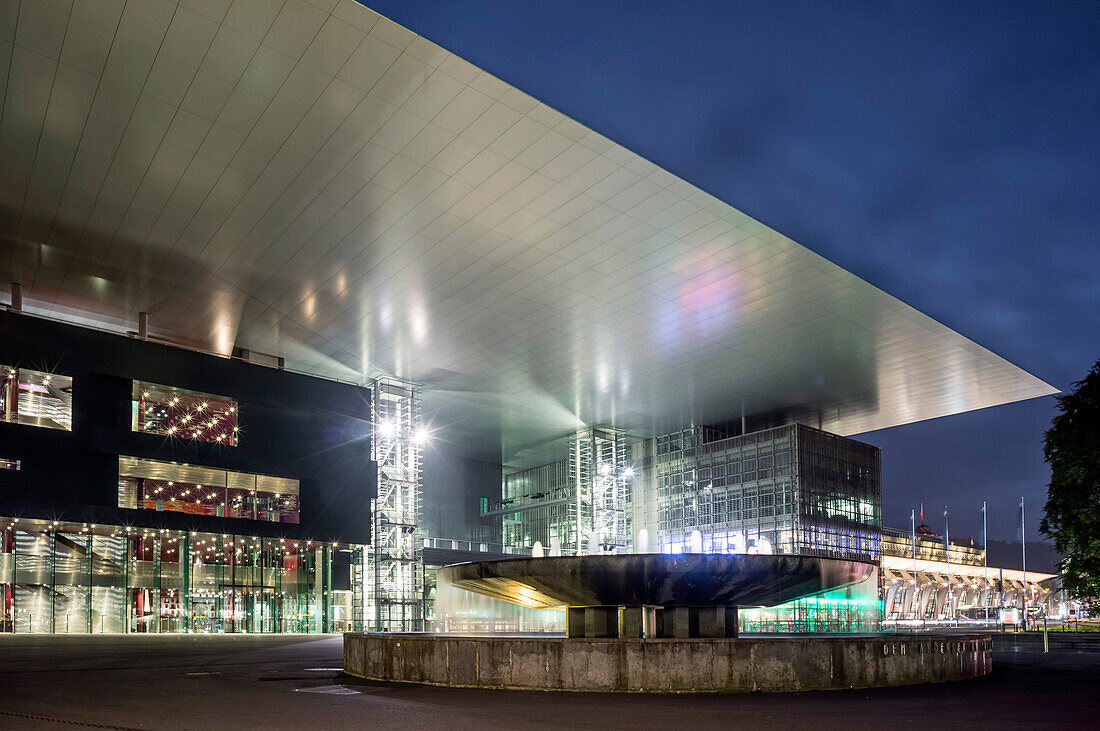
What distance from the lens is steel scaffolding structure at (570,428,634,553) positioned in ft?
168

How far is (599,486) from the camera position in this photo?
51.7 meters

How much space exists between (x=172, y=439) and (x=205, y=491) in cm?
237

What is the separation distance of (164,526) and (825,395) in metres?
27.6

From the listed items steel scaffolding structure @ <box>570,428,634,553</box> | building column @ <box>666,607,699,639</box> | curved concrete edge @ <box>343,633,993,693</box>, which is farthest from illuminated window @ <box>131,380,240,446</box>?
building column @ <box>666,607,699,639</box>

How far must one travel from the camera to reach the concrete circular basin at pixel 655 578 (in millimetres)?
10180

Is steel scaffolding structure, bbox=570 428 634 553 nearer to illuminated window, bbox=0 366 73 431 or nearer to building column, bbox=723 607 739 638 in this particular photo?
illuminated window, bbox=0 366 73 431

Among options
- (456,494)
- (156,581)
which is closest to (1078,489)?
(156,581)

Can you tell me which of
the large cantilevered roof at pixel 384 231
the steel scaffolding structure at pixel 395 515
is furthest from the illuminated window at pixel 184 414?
A: the steel scaffolding structure at pixel 395 515

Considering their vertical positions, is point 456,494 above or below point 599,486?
below

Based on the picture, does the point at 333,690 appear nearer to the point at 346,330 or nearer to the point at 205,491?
the point at 346,330

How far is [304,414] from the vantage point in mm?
37156

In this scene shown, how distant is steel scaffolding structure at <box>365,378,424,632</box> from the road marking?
29.9 metres

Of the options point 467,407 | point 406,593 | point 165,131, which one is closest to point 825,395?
point 467,407

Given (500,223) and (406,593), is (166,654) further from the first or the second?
(406,593)
